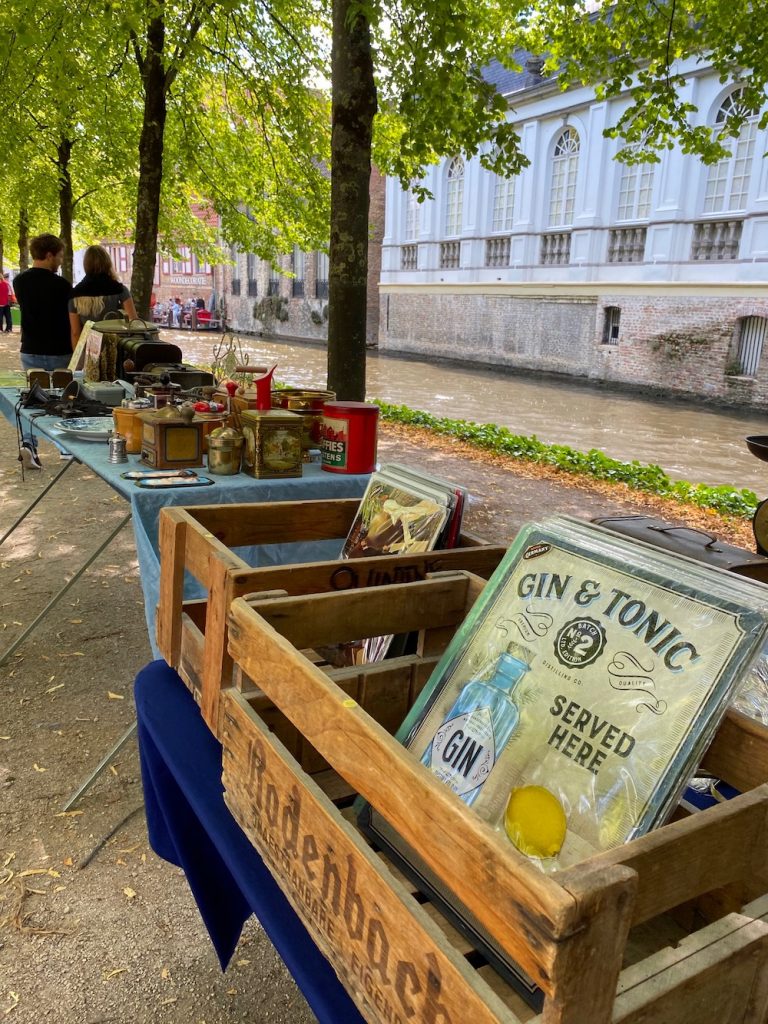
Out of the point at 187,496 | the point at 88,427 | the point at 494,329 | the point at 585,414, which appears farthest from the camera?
the point at 494,329

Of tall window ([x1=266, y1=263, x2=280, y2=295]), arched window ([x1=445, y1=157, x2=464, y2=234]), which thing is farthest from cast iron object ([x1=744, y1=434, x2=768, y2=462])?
tall window ([x1=266, y1=263, x2=280, y2=295])

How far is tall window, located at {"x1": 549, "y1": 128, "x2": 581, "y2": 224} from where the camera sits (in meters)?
20.1

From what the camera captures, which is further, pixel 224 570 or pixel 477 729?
pixel 224 570

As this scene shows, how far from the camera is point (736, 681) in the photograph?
43.2 inches

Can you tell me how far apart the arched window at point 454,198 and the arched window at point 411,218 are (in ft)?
4.46

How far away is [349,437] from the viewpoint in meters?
3.03

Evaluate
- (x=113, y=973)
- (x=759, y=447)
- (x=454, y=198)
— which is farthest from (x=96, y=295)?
(x=454, y=198)

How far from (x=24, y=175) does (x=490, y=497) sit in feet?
39.8

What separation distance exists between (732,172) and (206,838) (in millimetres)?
18346

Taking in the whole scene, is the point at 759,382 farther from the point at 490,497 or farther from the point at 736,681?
the point at 736,681

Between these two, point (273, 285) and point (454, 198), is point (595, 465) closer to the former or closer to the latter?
point (454, 198)

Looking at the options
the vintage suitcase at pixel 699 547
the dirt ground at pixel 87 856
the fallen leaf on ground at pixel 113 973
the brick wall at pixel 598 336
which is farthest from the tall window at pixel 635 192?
the fallen leaf on ground at pixel 113 973

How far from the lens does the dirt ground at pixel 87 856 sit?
2.04m

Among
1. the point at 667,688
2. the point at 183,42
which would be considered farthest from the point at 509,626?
the point at 183,42
